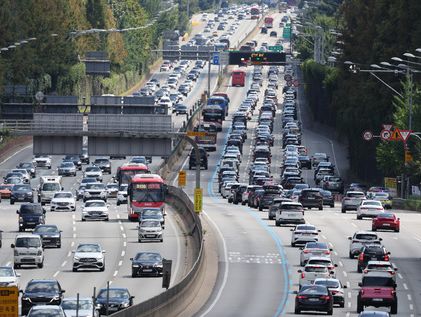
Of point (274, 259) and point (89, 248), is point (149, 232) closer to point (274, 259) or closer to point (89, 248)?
point (274, 259)

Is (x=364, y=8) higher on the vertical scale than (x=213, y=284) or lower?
higher

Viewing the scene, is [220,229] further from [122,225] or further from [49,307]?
[49,307]

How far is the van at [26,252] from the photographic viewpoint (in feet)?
281

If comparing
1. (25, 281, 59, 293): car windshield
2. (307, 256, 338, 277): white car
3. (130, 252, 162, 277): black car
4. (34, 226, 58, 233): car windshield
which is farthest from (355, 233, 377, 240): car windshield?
(25, 281, 59, 293): car windshield

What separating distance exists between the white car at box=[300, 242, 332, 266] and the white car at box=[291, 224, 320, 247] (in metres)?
7.28

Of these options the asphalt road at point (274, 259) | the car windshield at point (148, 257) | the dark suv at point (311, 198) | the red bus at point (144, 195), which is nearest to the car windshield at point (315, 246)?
the asphalt road at point (274, 259)

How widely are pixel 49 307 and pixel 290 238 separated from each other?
45.0 m

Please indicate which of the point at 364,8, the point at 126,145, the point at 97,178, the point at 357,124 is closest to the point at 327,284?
the point at 126,145

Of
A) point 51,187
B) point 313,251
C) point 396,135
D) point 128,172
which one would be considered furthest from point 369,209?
point 128,172

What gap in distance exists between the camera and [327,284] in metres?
71.8

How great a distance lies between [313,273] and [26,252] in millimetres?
15528

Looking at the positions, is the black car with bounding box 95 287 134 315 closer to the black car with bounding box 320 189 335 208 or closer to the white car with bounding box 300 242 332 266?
the white car with bounding box 300 242 332 266

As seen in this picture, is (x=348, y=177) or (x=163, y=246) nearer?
(x=163, y=246)

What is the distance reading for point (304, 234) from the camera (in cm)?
9419
